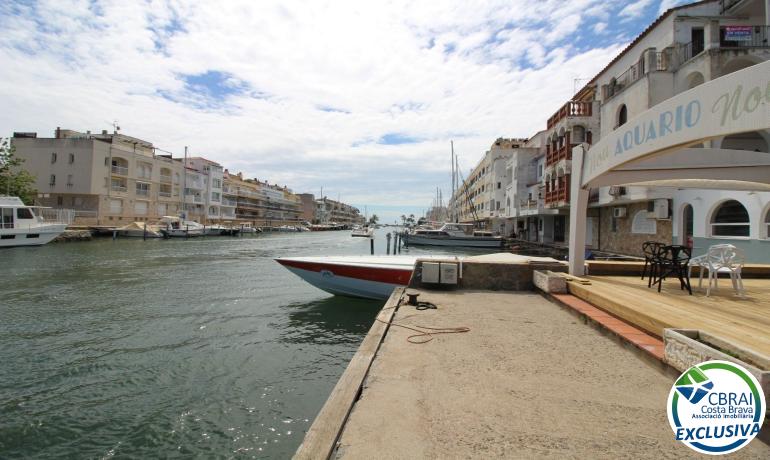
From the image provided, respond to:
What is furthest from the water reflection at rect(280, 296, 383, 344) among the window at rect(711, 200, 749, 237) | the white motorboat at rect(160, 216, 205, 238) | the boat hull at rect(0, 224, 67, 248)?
the white motorboat at rect(160, 216, 205, 238)

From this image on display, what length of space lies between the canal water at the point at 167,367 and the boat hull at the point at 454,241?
27.1 m

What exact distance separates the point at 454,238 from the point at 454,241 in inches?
12.4

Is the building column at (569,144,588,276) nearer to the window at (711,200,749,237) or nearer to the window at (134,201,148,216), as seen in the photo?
the window at (711,200,749,237)

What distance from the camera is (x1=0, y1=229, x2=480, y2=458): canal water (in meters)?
4.83

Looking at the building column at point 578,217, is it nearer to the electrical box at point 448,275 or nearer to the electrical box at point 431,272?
the electrical box at point 448,275

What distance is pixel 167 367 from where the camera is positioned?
7.12 m

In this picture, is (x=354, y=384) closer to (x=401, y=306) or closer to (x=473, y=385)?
(x=473, y=385)

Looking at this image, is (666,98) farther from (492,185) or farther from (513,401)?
(492,185)

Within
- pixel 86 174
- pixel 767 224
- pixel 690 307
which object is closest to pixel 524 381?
pixel 690 307

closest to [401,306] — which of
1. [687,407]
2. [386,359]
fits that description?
[386,359]

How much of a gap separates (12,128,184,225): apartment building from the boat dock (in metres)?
57.3

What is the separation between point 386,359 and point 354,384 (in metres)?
0.82

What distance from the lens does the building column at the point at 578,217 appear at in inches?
309

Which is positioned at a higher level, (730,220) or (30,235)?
(730,220)
